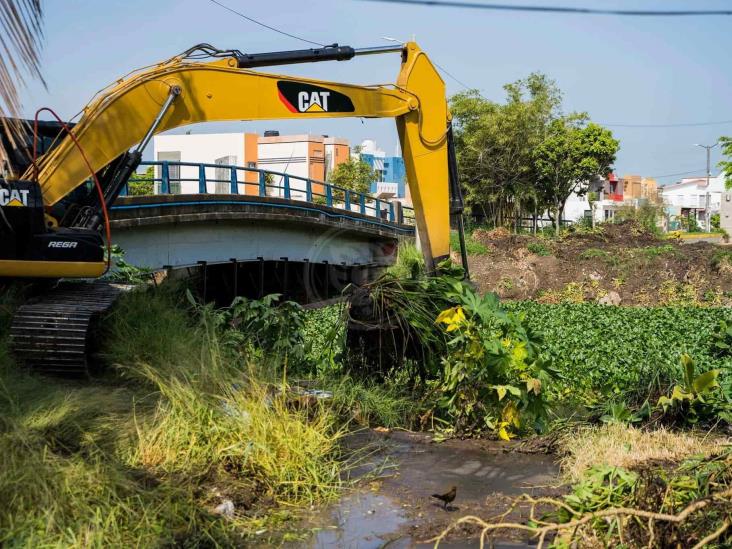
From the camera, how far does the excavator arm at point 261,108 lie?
1051cm

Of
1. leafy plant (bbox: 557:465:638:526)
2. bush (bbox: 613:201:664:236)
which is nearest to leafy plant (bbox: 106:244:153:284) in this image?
leafy plant (bbox: 557:465:638:526)

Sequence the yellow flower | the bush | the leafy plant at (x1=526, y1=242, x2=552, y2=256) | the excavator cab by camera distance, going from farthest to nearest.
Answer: the bush < the leafy plant at (x1=526, y1=242, x2=552, y2=256) < the excavator cab < the yellow flower

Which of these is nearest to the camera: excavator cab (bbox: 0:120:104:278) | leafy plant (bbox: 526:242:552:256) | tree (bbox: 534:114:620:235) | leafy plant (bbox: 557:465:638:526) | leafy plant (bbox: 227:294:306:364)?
leafy plant (bbox: 557:465:638:526)

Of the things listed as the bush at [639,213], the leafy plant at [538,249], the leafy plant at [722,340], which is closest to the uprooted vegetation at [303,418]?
the leafy plant at [722,340]

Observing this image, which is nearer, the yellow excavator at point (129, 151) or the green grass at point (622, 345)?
the yellow excavator at point (129, 151)

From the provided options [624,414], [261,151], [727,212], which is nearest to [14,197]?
[624,414]

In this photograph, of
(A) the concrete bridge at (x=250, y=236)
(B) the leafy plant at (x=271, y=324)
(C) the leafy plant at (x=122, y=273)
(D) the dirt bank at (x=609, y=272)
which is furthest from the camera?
(D) the dirt bank at (x=609, y=272)

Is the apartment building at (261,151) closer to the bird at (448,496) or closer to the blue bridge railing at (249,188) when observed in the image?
the blue bridge railing at (249,188)

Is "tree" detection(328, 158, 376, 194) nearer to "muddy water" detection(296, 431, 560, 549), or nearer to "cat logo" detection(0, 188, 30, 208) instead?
"cat logo" detection(0, 188, 30, 208)

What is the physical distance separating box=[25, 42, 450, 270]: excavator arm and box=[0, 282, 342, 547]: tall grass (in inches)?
97.2

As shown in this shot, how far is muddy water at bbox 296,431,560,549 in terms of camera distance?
6.27 m

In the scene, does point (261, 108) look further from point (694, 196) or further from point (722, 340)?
point (694, 196)

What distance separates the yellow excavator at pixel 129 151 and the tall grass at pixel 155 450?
2.98 feet

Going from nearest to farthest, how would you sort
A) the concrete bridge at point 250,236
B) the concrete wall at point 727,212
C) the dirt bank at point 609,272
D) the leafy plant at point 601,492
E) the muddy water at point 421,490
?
the leafy plant at point 601,492, the muddy water at point 421,490, the concrete bridge at point 250,236, the dirt bank at point 609,272, the concrete wall at point 727,212
